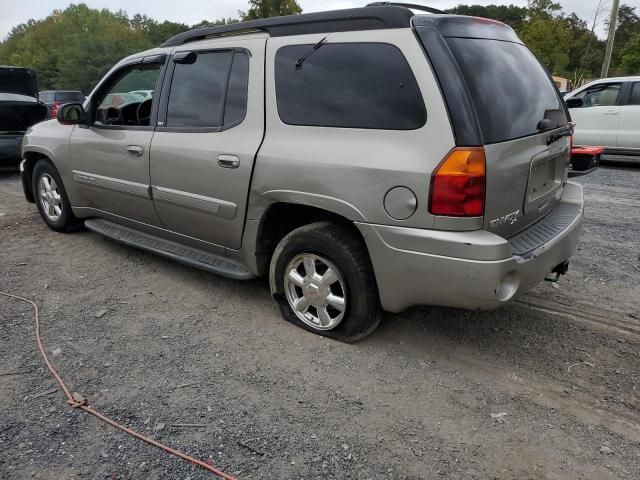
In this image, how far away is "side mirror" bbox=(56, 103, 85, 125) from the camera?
449cm

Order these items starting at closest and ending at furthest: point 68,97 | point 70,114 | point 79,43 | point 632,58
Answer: point 70,114 < point 68,97 < point 632,58 < point 79,43

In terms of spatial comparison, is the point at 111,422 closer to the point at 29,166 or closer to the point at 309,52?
the point at 309,52

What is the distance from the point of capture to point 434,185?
257 cm

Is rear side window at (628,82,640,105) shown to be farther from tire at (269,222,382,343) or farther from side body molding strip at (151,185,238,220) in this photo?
side body molding strip at (151,185,238,220)

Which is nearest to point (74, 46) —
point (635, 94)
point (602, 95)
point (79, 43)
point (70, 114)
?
point (79, 43)

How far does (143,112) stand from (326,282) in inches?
92.9

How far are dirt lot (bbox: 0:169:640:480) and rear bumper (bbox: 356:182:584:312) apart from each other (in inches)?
19.5

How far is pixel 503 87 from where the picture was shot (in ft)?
9.32

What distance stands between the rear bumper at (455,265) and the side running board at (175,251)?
112cm

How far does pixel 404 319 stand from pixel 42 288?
2.77 meters

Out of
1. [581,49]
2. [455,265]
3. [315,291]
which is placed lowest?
[315,291]

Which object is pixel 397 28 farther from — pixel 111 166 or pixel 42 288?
pixel 42 288

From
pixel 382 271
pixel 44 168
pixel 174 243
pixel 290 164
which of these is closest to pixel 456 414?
pixel 382 271

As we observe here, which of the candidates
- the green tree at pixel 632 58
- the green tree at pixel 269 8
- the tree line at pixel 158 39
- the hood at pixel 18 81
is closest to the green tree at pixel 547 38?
the tree line at pixel 158 39
